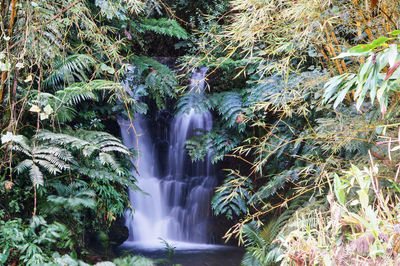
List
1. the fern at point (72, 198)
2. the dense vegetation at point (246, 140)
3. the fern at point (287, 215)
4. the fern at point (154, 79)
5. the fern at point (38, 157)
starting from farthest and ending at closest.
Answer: the fern at point (154, 79), the fern at point (287, 215), the fern at point (72, 198), the fern at point (38, 157), the dense vegetation at point (246, 140)

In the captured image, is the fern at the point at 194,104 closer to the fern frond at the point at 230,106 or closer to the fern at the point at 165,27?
the fern frond at the point at 230,106

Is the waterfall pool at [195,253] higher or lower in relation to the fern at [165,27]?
lower

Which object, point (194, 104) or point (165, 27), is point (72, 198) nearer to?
point (194, 104)

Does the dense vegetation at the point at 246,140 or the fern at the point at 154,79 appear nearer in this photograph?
the dense vegetation at the point at 246,140

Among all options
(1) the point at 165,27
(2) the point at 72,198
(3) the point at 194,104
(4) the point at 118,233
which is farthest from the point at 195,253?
(1) the point at 165,27

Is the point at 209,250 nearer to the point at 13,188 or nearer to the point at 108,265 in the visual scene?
the point at 108,265

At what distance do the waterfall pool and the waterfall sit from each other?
0.21 m

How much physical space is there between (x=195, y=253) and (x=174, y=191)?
44.3 inches

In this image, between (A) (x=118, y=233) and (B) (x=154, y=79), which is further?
(A) (x=118, y=233)

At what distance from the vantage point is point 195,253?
15.3 ft

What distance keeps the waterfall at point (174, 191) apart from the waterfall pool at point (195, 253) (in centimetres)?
21

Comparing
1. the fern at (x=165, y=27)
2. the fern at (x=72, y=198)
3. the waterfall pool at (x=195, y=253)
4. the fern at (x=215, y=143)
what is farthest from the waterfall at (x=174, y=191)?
the fern at (x=72, y=198)

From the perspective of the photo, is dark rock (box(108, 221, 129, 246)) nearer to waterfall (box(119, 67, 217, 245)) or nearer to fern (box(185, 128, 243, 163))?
waterfall (box(119, 67, 217, 245))

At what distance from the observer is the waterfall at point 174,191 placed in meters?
5.25
